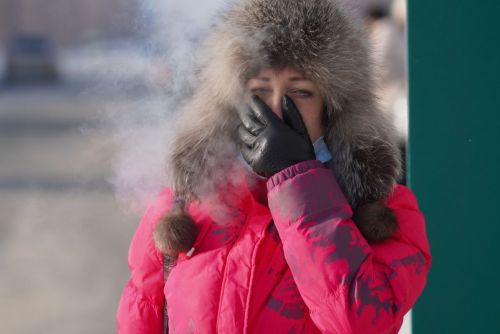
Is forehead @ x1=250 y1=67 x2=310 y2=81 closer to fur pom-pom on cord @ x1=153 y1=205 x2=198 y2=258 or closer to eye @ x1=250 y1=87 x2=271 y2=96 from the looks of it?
eye @ x1=250 y1=87 x2=271 y2=96

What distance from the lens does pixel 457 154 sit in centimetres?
239

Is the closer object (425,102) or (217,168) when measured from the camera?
(217,168)

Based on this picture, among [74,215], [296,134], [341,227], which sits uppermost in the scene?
[296,134]

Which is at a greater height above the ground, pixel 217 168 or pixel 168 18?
pixel 168 18

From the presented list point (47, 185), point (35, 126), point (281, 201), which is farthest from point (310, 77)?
point (35, 126)

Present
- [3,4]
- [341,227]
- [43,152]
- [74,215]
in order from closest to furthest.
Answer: [341,227]
[74,215]
[43,152]
[3,4]

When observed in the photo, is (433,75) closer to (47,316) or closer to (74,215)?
(47,316)

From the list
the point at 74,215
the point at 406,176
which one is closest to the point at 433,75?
the point at 406,176

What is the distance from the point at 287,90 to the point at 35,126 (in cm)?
1136

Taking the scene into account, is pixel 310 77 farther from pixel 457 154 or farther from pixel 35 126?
pixel 35 126

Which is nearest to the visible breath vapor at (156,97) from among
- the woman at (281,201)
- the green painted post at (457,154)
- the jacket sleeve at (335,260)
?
the woman at (281,201)

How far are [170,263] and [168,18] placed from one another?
737mm

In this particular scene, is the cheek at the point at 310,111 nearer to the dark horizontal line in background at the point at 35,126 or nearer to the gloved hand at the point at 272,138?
the gloved hand at the point at 272,138

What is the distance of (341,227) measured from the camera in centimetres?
157
